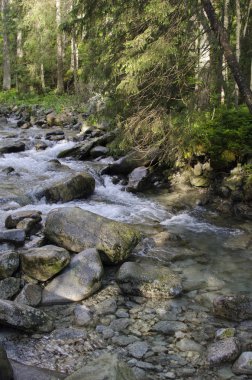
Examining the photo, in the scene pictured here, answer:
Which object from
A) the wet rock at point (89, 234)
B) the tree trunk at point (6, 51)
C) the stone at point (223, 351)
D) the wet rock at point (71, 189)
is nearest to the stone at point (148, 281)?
the wet rock at point (89, 234)

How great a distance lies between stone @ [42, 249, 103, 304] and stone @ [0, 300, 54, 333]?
616 millimetres

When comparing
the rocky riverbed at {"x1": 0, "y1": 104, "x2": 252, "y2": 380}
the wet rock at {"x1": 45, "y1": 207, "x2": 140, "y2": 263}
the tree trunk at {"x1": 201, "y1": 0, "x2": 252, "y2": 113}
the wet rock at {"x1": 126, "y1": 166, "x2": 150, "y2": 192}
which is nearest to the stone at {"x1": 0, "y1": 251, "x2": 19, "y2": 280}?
the rocky riverbed at {"x1": 0, "y1": 104, "x2": 252, "y2": 380}

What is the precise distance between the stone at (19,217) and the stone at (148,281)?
7.78 feet

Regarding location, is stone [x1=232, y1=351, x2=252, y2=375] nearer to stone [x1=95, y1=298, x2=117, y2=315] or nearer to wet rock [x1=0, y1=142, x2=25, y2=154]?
stone [x1=95, y1=298, x2=117, y2=315]

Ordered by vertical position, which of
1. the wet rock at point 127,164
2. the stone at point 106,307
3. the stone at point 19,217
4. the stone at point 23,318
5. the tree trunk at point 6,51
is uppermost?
the tree trunk at point 6,51

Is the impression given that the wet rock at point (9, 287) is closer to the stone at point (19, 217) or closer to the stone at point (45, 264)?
the stone at point (45, 264)

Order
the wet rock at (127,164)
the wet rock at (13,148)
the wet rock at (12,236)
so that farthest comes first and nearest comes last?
the wet rock at (13,148) < the wet rock at (127,164) < the wet rock at (12,236)

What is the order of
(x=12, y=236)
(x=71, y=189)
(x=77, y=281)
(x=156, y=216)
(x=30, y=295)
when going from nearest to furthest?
(x=30, y=295) → (x=77, y=281) → (x=12, y=236) → (x=156, y=216) → (x=71, y=189)

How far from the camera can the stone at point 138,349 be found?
407 cm

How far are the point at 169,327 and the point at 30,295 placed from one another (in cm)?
176

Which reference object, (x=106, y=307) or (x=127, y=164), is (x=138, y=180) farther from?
(x=106, y=307)

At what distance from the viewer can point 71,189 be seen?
8.99m

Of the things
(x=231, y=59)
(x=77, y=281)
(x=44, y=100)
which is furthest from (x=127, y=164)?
(x=44, y=100)

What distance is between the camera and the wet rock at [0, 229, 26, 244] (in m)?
6.42
